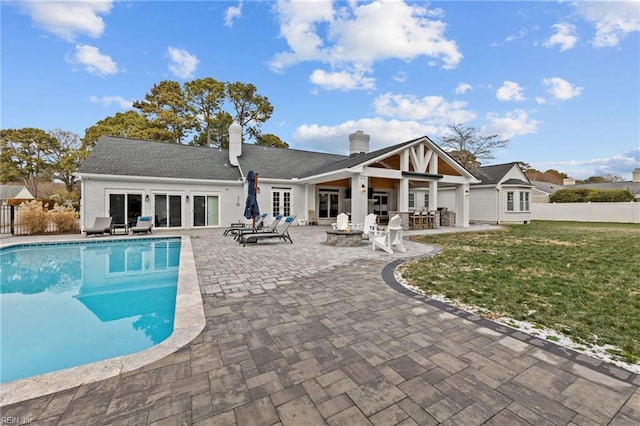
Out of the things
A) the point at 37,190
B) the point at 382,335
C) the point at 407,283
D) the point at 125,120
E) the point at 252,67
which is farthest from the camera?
the point at 37,190

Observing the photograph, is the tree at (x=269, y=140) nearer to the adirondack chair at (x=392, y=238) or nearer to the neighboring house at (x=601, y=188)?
the adirondack chair at (x=392, y=238)

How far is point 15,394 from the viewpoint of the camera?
2.02 m

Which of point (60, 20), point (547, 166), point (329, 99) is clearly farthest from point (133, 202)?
point (547, 166)

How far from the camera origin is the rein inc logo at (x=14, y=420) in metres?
1.77

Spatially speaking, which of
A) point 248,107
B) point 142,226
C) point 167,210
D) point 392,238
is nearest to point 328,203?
→ point 167,210

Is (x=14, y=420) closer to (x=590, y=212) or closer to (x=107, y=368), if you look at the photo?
(x=107, y=368)

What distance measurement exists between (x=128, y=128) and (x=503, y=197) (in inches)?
1236

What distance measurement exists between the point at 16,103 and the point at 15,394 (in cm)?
1898

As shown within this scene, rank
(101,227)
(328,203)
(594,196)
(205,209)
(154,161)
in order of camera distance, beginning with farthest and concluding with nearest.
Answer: (594,196)
(328,203)
(205,209)
(154,161)
(101,227)

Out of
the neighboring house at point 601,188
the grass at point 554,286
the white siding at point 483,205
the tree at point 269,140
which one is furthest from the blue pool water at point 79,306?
the neighboring house at point 601,188

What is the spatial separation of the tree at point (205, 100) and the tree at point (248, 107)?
121 centimetres

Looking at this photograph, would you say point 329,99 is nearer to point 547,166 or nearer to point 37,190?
point 37,190

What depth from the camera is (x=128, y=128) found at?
24938 millimetres

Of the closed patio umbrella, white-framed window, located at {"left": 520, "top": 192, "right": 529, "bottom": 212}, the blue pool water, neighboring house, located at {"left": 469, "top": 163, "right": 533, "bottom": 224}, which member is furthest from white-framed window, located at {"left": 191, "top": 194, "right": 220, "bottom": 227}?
white-framed window, located at {"left": 520, "top": 192, "right": 529, "bottom": 212}
